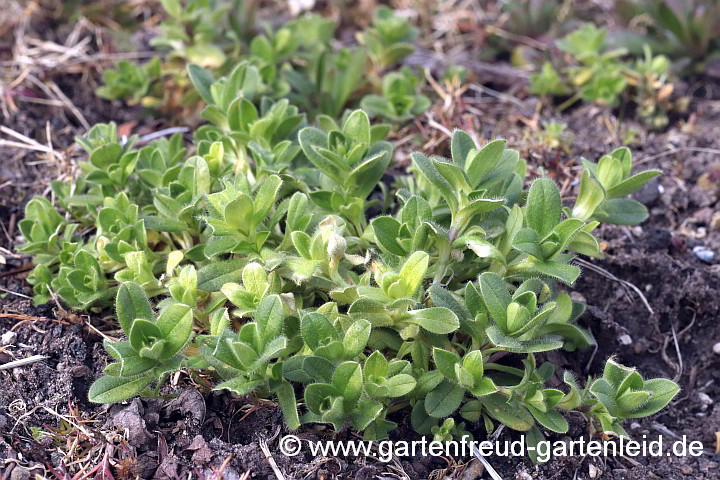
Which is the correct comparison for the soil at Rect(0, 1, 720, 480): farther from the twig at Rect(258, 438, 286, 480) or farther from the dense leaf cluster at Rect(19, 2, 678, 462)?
the dense leaf cluster at Rect(19, 2, 678, 462)

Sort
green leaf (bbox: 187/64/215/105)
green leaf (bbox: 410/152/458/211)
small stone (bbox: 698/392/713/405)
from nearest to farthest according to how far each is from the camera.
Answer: green leaf (bbox: 410/152/458/211)
small stone (bbox: 698/392/713/405)
green leaf (bbox: 187/64/215/105)

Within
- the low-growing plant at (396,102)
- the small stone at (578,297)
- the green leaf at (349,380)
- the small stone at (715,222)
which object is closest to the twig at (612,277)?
the small stone at (578,297)

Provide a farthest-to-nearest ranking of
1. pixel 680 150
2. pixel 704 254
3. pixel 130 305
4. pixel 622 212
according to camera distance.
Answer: pixel 680 150, pixel 704 254, pixel 622 212, pixel 130 305

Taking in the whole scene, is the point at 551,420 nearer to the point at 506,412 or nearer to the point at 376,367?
the point at 506,412

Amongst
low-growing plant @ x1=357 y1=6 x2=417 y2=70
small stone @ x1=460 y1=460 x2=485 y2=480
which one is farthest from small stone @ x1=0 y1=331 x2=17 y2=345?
low-growing plant @ x1=357 y1=6 x2=417 y2=70

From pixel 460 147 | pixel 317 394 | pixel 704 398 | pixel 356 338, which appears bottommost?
pixel 704 398

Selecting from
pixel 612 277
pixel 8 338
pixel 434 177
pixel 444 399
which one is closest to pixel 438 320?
pixel 444 399

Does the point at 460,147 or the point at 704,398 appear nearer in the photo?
the point at 460,147
